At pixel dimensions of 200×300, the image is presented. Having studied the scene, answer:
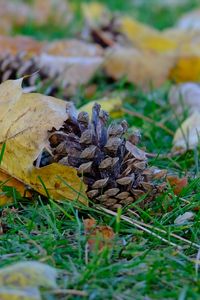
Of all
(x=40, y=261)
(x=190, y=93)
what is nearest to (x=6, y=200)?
(x=40, y=261)

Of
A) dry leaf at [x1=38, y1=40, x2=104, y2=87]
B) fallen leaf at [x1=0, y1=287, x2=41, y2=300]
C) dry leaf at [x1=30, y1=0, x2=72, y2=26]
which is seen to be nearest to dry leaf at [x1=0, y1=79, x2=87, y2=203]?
fallen leaf at [x1=0, y1=287, x2=41, y2=300]

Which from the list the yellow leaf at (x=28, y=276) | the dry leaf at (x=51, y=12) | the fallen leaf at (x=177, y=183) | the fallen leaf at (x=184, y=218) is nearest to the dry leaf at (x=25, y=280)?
the yellow leaf at (x=28, y=276)

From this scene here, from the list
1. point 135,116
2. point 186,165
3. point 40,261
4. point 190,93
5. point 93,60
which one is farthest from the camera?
point 93,60

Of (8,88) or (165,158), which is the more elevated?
(8,88)

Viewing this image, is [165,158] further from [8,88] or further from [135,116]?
[8,88]

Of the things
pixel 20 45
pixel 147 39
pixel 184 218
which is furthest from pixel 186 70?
pixel 184 218

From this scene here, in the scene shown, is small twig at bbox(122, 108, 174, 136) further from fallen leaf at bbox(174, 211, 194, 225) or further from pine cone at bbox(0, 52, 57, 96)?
fallen leaf at bbox(174, 211, 194, 225)

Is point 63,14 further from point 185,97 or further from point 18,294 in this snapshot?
point 18,294
